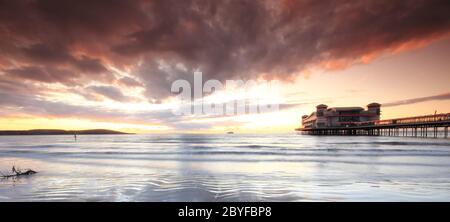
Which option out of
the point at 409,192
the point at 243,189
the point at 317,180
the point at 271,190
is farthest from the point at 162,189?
the point at 409,192

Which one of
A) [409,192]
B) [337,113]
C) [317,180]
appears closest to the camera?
[409,192]

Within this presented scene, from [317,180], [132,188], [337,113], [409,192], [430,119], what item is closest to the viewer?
[409,192]

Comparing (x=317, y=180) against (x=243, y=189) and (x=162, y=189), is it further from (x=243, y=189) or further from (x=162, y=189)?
(x=162, y=189)

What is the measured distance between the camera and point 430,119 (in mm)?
64062

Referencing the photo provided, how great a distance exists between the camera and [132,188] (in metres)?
9.72

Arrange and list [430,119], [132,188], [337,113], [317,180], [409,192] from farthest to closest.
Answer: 1. [337,113]
2. [430,119]
3. [317,180]
4. [132,188]
5. [409,192]
